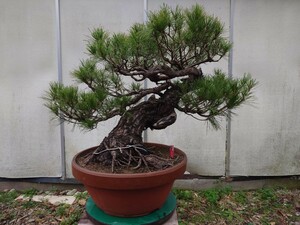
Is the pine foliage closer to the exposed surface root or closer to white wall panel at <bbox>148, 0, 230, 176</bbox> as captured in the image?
the exposed surface root

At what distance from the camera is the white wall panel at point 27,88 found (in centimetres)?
222

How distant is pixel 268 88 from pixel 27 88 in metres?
1.95

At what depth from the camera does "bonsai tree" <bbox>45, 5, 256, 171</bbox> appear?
1.25 meters

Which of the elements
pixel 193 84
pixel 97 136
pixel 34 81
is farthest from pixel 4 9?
pixel 193 84

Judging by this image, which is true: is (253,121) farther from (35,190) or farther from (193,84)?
(35,190)

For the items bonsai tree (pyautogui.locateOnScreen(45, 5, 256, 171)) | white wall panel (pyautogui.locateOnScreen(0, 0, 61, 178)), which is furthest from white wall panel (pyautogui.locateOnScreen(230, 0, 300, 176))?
white wall panel (pyautogui.locateOnScreen(0, 0, 61, 178))

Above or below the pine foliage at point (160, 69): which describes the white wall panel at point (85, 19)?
above

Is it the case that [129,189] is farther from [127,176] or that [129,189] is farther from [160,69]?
[160,69]

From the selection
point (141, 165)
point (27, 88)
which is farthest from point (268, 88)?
point (27, 88)

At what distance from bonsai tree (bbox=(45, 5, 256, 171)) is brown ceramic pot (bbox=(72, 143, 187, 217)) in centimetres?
11

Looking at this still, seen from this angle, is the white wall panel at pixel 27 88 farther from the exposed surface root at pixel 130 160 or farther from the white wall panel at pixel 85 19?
the exposed surface root at pixel 130 160

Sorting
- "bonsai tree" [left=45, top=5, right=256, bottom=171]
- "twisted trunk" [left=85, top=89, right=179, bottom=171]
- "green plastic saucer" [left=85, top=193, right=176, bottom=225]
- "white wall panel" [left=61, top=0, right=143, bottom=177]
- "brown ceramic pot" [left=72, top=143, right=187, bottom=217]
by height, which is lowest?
"green plastic saucer" [left=85, top=193, right=176, bottom=225]

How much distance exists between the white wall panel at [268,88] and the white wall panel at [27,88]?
149 centimetres

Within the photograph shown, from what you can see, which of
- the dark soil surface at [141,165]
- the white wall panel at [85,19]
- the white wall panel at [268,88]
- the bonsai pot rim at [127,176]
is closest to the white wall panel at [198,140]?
the white wall panel at [268,88]
